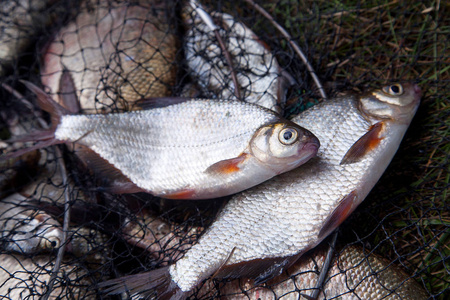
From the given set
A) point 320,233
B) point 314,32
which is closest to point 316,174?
point 320,233

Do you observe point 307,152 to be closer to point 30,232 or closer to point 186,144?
point 186,144

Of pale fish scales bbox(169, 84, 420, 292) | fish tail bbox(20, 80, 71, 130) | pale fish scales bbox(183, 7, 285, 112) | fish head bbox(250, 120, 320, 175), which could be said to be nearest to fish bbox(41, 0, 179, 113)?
pale fish scales bbox(183, 7, 285, 112)

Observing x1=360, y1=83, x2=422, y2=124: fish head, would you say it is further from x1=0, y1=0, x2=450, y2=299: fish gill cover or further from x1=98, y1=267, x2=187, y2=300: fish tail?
x1=98, y1=267, x2=187, y2=300: fish tail

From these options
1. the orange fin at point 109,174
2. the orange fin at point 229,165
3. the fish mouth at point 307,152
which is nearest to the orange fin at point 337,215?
the fish mouth at point 307,152

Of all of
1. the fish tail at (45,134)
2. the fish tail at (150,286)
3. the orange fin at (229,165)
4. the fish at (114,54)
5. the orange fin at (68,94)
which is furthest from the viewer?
the fish at (114,54)

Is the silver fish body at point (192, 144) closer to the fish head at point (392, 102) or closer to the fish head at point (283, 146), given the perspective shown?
the fish head at point (283, 146)

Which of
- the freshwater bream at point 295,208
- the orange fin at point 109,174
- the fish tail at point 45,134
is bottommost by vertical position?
the freshwater bream at point 295,208

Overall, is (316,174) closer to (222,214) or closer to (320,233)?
(320,233)
